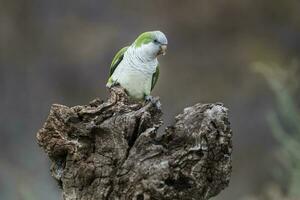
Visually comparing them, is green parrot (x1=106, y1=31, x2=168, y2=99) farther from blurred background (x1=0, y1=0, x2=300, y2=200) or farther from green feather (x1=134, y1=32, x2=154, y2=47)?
blurred background (x1=0, y1=0, x2=300, y2=200)

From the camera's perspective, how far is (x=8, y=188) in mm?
2885

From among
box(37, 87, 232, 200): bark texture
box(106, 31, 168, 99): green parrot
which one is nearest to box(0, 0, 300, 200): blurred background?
box(106, 31, 168, 99): green parrot

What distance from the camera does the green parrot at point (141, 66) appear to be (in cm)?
107

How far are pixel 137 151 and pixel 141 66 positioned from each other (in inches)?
13.0

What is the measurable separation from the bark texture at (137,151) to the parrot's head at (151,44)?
0.22m

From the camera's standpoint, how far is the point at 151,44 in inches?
42.5

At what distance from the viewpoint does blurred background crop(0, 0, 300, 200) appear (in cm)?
305

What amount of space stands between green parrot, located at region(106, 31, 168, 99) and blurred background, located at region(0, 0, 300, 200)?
1861mm

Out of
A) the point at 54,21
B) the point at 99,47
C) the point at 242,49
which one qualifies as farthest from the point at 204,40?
the point at 54,21

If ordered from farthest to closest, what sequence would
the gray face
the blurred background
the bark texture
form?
the blurred background → the gray face → the bark texture

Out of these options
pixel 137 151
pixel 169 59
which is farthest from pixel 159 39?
pixel 169 59

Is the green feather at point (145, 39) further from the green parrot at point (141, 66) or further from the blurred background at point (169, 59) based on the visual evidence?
the blurred background at point (169, 59)

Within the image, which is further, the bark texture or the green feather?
the green feather

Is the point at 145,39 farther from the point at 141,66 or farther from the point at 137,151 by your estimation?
the point at 137,151
